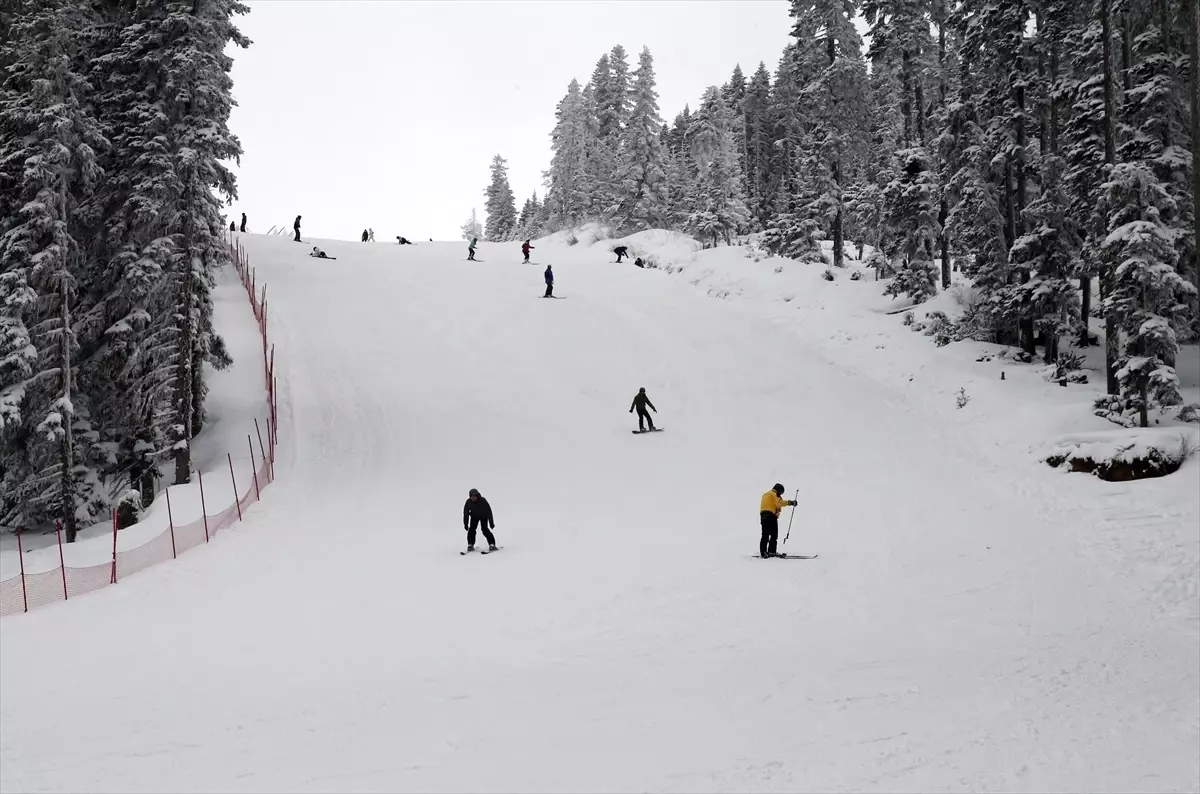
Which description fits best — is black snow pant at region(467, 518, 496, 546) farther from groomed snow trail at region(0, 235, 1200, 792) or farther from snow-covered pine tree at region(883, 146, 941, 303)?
snow-covered pine tree at region(883, 146, 941, 303)

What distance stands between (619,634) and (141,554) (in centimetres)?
1142

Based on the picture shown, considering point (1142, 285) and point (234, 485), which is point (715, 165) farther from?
point (234, 485)

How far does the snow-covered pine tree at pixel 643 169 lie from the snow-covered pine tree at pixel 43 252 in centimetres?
4360

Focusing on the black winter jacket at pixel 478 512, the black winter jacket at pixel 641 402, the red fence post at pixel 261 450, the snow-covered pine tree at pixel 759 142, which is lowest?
the black winter jacket at pixel 478 512

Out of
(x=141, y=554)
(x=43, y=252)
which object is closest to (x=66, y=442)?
(x=43, y=252)

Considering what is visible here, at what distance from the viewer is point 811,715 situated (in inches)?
359

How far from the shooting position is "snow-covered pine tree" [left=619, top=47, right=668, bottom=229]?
62281 millimetres

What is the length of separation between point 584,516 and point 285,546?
21.9 ft

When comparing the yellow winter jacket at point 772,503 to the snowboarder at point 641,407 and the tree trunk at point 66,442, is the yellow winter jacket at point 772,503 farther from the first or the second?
the tree trunk at point 66,442

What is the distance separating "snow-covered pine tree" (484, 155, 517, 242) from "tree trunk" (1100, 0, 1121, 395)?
71.9 meters

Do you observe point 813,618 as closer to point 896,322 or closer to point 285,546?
point 285,546

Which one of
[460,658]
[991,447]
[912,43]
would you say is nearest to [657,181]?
[912,43]

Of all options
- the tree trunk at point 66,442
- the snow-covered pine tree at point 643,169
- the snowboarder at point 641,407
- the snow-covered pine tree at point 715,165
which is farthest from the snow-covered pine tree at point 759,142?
the tree trunk at point 66,442

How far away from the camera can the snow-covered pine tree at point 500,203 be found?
8819 cm
